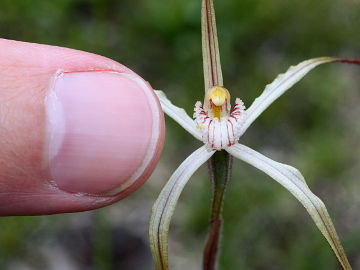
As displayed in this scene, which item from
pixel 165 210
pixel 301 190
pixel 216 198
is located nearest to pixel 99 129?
pixel 165 210

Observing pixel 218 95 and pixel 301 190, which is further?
pixel 218 95

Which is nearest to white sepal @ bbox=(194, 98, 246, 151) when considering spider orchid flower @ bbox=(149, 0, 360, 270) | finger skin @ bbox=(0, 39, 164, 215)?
spider orchid flower @ bbox=(149, 0, 360, 270)

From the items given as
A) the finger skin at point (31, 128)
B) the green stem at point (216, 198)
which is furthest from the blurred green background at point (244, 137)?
the finger skin at point (31, 128)

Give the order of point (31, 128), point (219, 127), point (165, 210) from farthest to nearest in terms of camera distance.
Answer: point (219, 127), point (165, 210), point (31, 128)

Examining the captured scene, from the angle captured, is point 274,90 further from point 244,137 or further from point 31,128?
point 244,137

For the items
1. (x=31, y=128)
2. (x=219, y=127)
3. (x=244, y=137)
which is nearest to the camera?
(x=31, y=128)

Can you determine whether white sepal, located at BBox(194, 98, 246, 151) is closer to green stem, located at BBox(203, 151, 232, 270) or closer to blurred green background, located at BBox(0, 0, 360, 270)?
green stem, located at BBox(203, 151, 232, 270)

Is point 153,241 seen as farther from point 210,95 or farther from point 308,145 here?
point 308,145

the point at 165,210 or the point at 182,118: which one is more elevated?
the point at 182,118
